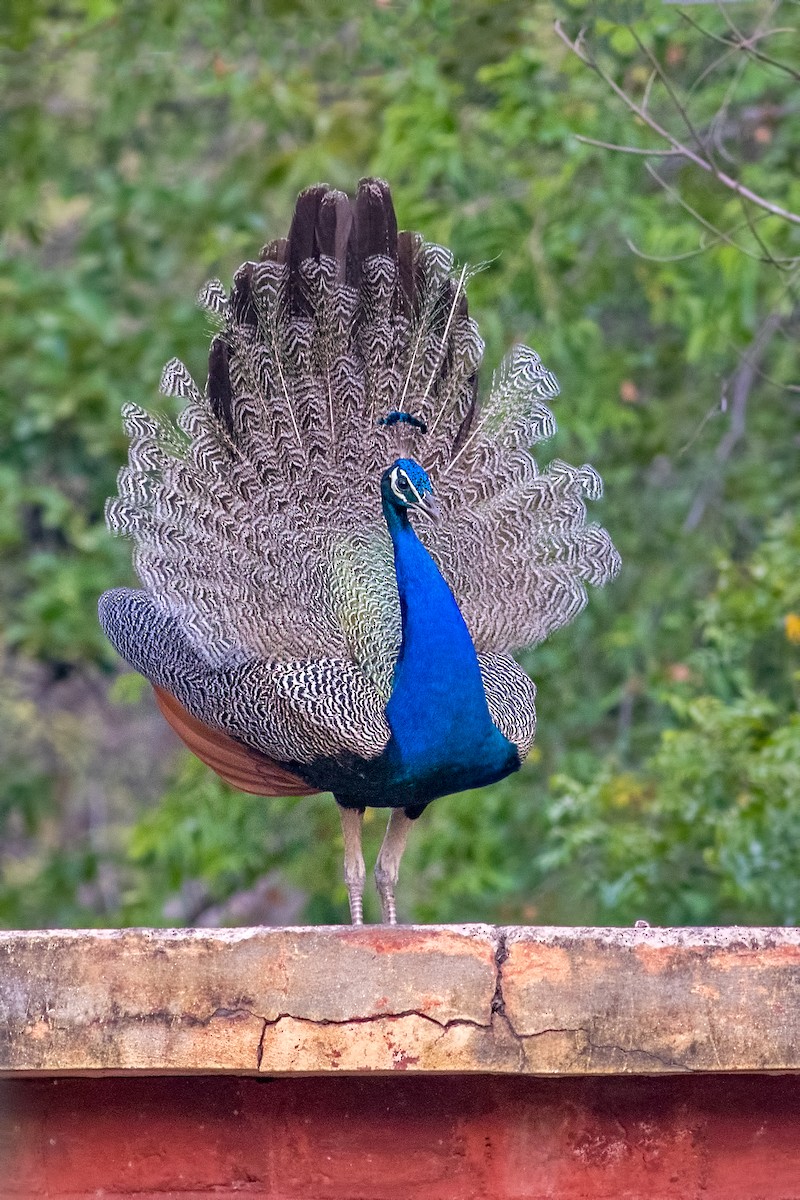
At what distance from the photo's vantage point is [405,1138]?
8.84 ft

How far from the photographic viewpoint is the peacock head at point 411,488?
4324 millimetres

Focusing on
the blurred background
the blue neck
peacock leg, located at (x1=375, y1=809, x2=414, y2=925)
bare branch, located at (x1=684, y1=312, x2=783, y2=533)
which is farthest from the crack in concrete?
bare branch, located at (x1=684, y1=312, x2=783, y2=533)

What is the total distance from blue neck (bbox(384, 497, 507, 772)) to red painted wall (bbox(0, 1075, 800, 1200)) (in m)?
1.50

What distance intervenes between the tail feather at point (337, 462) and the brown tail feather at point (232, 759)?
0.19 m

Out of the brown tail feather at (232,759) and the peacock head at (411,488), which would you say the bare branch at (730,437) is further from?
the brown tail feather at (232,759)

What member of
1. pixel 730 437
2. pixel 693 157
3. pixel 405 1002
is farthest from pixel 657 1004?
pixel 730 437

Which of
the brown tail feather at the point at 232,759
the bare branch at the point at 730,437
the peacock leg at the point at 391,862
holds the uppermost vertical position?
the brown tail feather at the point at 232,759

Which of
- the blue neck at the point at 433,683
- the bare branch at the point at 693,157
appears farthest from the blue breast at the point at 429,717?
the bare branch at the point at 693,157

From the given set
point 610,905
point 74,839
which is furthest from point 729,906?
point 74,839

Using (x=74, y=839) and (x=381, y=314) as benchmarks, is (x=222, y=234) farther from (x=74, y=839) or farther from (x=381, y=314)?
(x=74, y=839)

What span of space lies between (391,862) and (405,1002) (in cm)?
199

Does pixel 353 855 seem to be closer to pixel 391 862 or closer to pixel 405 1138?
pixel 391 862

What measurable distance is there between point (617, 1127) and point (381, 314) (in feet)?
8.05

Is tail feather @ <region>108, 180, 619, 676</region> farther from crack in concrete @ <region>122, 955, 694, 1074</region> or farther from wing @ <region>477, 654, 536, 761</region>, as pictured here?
crack in concrete @ <region>122, 955, 694, 1074</region>
